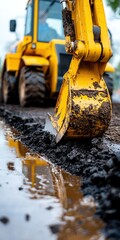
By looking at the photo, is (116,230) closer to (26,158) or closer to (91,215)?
(91,215)

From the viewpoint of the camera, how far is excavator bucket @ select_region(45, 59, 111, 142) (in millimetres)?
4312

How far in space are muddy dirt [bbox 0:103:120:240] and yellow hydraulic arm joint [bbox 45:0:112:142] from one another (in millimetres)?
174

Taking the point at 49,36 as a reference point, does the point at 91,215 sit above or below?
below

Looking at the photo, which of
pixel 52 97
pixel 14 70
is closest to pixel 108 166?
pixel 52 97

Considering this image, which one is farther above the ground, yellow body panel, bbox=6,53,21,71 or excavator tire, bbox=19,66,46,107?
yellow body panel, bbox=6,53,21,71

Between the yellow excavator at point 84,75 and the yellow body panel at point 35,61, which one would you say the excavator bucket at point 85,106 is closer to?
the yellow excavator at point 84,75

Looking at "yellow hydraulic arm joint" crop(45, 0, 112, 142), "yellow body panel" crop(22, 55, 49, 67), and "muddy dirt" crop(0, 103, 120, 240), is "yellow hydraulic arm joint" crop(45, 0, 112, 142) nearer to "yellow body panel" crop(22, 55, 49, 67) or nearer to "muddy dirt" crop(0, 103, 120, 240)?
"muddy dirt" crop(0, 103, 120, 240)

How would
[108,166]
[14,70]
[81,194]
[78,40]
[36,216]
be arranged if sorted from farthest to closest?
1. [14,70]
2. [78,40]
3. [108,166]
4. [81,194]
5. [36,216]

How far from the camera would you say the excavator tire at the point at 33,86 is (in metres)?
9.50

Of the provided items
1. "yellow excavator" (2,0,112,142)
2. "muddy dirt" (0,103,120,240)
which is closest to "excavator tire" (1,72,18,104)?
"muddy dirt" (0,103,120,240)

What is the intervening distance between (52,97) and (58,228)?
7.71 m

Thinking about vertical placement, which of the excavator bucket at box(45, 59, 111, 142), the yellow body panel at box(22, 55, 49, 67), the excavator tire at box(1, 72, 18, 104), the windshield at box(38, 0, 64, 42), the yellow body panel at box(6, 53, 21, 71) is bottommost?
the excavator tire at box(1, 72, 18, 104)

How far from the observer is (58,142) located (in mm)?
4691

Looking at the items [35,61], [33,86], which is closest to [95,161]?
[33,86]
